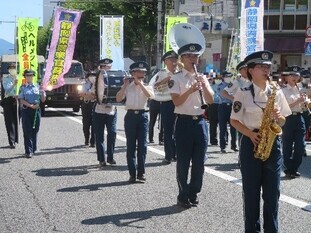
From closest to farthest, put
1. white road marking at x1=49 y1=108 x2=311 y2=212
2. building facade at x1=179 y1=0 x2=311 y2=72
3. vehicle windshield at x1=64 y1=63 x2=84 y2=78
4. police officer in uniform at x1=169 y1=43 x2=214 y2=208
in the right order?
police officer in uniform at x1=169 y1=43 x2=214 y2=208 < white road marking at x1=49 y1=108 x2=311 y2=212 < vehicle windshield at x1=64 y1=63 x2=84 y2=78 < building facade at x1=179 y1=0 x2=311 y2=72

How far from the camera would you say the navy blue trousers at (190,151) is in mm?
7531

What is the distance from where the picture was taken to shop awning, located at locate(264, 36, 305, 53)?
41.4 metres

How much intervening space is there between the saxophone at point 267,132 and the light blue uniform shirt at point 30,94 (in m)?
7.71

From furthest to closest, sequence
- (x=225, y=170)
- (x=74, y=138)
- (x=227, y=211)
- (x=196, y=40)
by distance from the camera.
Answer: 1. (x=74, y=138)
2. (x=225, y=170)
3. (x=196, y=40)
4. (x=227, y=211)

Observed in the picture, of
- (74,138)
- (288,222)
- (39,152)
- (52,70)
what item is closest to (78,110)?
(52,70)

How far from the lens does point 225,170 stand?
10734 millimetres

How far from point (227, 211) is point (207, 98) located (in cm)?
144

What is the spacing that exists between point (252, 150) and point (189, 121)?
75.6 inches

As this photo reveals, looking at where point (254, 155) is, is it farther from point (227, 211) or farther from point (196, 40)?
point (196, 40)

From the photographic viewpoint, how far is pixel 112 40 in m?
29.7

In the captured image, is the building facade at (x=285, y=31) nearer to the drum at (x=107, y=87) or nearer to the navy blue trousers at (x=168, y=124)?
the navy blue trousers at (x=168, y=124)

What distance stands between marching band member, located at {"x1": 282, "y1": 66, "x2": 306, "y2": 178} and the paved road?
330mm

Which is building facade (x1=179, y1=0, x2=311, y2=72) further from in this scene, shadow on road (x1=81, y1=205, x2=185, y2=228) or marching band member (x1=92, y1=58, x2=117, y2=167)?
shadow on road (x1=81, y1=205, x2=185, y2=228)

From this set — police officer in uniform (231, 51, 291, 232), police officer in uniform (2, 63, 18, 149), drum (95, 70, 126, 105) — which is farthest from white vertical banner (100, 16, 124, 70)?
police officer in uniform (231, 51, 291, 232)
